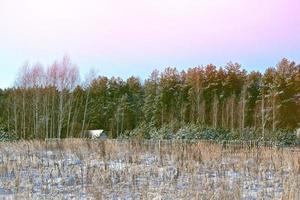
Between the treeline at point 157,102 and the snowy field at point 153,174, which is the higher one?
the treeline at point 157,102

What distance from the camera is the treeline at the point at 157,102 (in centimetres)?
3228

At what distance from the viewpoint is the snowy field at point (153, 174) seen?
5.69 metres

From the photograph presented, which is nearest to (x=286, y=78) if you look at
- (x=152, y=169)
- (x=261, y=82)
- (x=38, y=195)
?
(x=261, y=82)

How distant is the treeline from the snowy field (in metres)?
18.5

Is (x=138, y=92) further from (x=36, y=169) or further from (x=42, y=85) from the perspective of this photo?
(x=36, y=169)

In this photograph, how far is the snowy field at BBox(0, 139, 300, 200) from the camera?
18.7 ft

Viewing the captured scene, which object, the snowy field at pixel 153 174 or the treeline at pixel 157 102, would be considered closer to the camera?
the snowy field at pixel 153 174

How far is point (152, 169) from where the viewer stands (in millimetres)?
8055

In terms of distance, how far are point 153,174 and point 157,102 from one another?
30.7 m

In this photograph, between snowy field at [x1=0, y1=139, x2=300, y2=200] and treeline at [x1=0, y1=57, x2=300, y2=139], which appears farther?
treeline at [x1=0, y1=57, x2=300, y2=139]

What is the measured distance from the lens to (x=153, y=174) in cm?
766

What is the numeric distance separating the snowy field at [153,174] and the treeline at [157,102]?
1852 centimetres

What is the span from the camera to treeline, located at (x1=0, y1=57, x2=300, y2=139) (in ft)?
106

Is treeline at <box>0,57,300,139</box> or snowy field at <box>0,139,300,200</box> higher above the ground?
treeline at <box>0,57,300,139</box>
